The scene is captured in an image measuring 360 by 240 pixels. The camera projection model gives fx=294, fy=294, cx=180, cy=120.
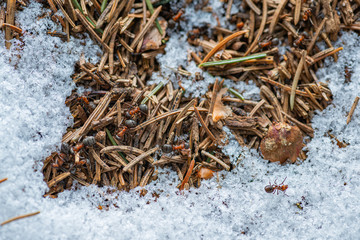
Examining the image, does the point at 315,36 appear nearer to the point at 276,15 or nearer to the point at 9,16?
the point at 276,15

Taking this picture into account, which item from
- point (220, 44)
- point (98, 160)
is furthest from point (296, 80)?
point (98, 160)

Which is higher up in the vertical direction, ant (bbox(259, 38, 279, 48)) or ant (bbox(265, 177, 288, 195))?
ant (bbox(259, 38, 279, 48))

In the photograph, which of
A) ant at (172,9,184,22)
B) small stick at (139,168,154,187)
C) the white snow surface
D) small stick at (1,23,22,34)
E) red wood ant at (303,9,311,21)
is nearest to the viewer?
the white snow surface

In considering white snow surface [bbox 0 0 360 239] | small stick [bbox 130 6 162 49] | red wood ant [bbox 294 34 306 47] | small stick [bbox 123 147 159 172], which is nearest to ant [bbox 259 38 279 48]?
red wood ant [bbox 294 34 306 47]

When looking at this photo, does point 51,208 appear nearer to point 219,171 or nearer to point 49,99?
point 49,99

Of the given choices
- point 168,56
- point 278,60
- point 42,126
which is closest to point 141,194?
point 42,126

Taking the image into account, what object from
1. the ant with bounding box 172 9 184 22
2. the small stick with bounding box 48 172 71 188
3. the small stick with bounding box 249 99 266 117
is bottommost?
the small stick with bounding box 48 172 71 188

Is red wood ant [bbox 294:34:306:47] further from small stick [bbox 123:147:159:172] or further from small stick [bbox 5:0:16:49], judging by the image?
small stick [bbox 5:0:16:49]
